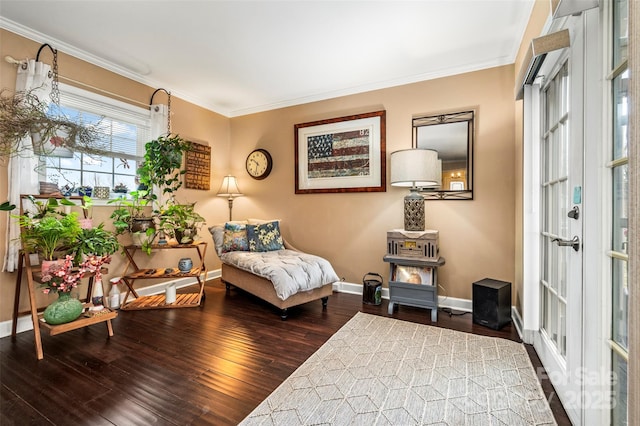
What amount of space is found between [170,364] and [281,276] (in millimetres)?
1063

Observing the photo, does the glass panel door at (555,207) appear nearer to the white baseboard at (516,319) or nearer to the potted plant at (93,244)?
the white baseboard at (516,319)

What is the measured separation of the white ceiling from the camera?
224 cm

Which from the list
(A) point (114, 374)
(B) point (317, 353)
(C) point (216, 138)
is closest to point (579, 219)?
(B) point (317, 353)

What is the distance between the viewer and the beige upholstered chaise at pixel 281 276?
2.73 meters

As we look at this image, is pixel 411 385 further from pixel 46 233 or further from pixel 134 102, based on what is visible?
pixel 134 102

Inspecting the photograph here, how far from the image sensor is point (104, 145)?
295 centimetres

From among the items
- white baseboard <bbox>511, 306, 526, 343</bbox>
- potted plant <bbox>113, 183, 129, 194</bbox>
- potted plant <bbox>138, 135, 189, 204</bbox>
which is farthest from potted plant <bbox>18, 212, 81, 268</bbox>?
white baseboard <bbox>511, 306, 526, 343</bbox>

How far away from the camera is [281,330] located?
254cm

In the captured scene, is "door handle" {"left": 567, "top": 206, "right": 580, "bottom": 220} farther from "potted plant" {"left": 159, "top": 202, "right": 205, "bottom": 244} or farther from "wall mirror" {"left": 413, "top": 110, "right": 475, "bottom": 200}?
"potted plant" {"left": 159, "top": 202, "right": 205, "bottom": 244}

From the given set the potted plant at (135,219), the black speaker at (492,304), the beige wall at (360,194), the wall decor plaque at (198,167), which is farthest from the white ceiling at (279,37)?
the black speaker at (492,304)

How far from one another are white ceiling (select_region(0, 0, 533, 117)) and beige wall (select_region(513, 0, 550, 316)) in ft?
0.49

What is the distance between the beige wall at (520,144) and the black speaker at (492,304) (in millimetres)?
108

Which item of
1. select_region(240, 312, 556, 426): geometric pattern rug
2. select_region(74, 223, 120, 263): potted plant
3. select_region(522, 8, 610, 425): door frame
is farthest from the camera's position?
select_region(74, 223, 120, 263): potted plant

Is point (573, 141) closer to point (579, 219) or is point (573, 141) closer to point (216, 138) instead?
point (579, 219)
